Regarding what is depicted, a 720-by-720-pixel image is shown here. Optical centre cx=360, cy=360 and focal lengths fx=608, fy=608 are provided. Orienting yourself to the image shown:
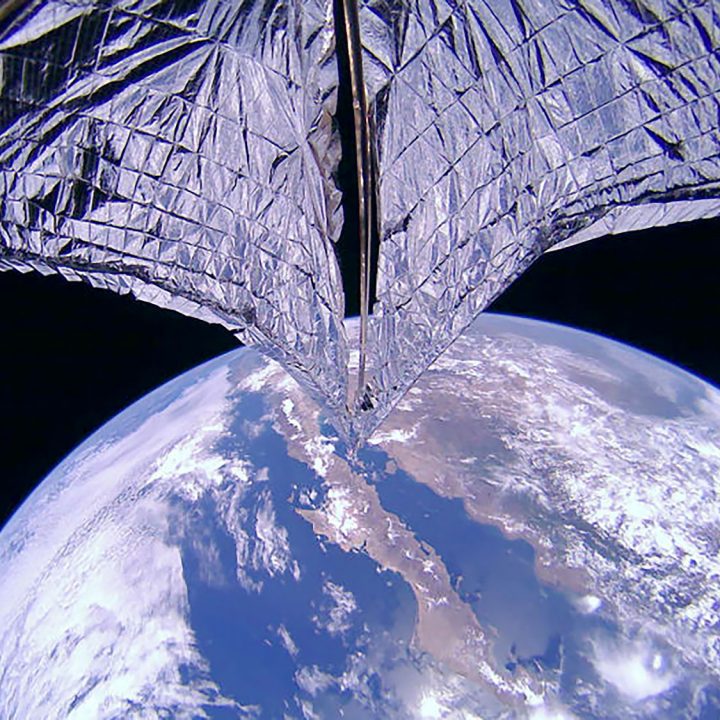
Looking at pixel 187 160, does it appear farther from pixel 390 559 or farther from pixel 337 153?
pixel 390 559

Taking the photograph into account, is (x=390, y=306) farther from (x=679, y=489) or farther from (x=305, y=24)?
(x=679, y=489)

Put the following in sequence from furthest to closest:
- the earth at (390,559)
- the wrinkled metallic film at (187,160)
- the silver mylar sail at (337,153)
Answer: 1. the earth at (390,559)
2. the silver mylar sail at (337,153)
3. the wrinkled metallic film at (187,160)

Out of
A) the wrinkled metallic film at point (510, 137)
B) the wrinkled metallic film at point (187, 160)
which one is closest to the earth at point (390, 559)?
the wrinkled metallic film at point (187, 160)

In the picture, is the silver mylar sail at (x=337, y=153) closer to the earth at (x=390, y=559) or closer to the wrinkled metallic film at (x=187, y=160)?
the wrinkled metallic film at (x=187, y=160)

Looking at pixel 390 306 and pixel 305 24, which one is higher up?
pixel 305 24

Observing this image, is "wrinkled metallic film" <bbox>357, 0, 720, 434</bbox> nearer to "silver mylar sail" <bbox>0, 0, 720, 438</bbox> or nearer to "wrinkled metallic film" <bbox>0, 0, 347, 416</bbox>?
"silver mylar sail" <bbox>0, 0, 720, 438</bbox>

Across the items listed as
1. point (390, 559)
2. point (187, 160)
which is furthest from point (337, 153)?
point (390, 559)

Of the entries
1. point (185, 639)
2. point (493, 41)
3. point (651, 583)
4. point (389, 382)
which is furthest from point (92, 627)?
point (493, 41)
